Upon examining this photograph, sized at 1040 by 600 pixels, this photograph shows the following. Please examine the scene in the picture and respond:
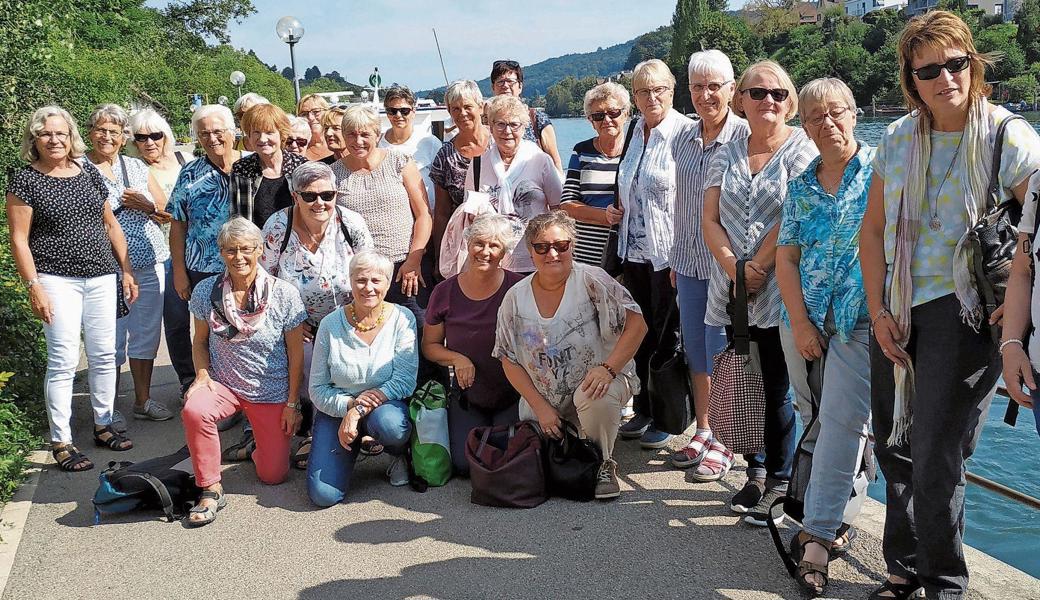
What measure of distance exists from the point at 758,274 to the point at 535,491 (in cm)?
147

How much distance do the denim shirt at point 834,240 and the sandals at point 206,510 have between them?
2907 millimetres

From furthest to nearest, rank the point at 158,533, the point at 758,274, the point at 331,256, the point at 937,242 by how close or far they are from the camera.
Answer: the point at 331,256
the point at 158,533
the point at 758,274
the point at 937,242

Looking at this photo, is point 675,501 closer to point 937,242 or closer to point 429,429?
point 429,429

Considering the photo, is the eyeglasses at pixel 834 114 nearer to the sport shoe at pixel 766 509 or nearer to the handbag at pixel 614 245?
the sport shoe at pixel 766 509

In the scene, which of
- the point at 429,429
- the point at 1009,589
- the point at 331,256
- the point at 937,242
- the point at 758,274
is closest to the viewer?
the point at 937,242

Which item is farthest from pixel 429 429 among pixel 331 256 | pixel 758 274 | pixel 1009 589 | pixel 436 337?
pixel 1009 589

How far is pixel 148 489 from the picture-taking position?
449 cm

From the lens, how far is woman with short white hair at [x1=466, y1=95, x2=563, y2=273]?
530 centimetres

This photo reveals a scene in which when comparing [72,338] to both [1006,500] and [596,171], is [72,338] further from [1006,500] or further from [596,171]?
[1006,500]

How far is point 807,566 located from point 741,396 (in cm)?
93

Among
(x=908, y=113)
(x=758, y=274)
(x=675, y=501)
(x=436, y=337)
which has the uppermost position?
(x=908, y=113)

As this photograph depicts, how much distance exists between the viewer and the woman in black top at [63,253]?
4.99 meters

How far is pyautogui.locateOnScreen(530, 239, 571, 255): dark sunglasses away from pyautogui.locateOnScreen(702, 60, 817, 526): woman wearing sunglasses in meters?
0.67

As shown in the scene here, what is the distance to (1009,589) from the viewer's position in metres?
3.32
